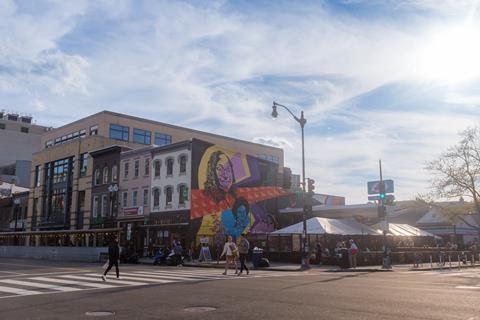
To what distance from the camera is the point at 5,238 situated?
5506 cm

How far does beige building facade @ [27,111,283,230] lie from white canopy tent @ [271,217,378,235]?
2617cm

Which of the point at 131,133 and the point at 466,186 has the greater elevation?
the point at 131,133

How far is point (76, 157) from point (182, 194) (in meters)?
19.4

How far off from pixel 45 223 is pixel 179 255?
34176 mm

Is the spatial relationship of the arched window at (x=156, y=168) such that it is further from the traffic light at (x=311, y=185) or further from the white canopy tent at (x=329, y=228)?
the traffic light at (x=311, y=185)

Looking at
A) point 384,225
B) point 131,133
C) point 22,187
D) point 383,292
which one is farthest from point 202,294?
point 22,187

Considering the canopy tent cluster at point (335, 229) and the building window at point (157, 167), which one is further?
the building window at point (157, 167)

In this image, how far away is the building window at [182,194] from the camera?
44.0 metres

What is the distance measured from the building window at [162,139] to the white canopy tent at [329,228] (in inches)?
1054

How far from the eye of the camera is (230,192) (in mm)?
47469

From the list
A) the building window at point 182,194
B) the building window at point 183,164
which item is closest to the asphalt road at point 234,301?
the building window at point 182,194

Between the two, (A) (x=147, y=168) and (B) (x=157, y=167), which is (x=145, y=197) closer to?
(A) (x=147, y=168)

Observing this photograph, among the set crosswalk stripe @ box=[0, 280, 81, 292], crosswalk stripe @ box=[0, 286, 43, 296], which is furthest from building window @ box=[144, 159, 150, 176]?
crosswalk stripe @ box=[0, 286, 43, 296]

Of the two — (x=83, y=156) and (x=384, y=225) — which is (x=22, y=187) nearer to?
(x=83, y=156)
